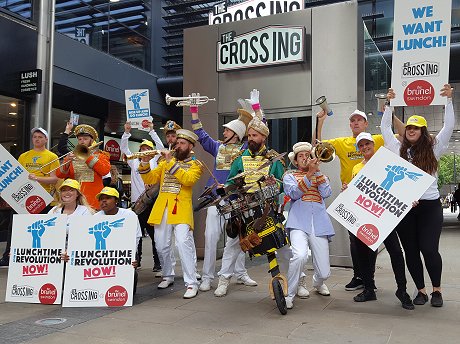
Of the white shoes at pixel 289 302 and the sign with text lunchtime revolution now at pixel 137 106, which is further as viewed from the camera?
the sign with text lunchtime revolution now at pixel 137 106

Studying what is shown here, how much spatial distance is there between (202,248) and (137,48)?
1052 cm

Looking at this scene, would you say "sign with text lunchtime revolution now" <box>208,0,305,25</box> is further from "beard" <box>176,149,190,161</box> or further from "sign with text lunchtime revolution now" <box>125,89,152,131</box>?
"beard" <box>176,149,190,161</box>

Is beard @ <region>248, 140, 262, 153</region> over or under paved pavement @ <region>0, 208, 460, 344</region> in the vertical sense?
over

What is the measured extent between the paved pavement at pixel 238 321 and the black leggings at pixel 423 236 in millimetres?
404

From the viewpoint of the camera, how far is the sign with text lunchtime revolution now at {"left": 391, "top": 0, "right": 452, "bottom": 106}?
4.93 m

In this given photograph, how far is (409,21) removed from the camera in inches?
202

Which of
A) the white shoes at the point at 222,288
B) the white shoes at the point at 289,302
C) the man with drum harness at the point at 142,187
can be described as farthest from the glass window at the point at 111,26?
the white shoes at the point at 289,302

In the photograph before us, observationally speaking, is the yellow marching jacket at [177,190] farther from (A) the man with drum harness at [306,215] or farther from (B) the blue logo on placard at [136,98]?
(B) the blue logo on placard at [136,98]

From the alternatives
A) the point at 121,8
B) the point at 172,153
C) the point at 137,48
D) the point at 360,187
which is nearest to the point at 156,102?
the point at 137,48

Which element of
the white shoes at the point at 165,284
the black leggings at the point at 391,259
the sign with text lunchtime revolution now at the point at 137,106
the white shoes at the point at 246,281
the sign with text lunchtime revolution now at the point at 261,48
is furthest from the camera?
the sign with text lunchtime revolution now at the point at 137,106

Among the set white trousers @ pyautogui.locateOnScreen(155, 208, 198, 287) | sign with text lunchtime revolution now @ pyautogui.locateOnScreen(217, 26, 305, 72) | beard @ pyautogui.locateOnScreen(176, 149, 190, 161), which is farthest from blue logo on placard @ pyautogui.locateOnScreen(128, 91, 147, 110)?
white trousers @ pyautogui.locateOnScreen(155, 208, 198, 287)

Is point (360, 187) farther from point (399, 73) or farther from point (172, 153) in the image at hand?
point (172, 153)

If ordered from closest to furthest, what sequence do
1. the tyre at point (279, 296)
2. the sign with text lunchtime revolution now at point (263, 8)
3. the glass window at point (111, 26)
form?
the tyre at point (279, 296), the sign with text lunchtime revolution now at point (263, 8), the glass window at point (111, 26)

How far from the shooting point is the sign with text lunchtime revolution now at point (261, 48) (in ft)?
25.1
